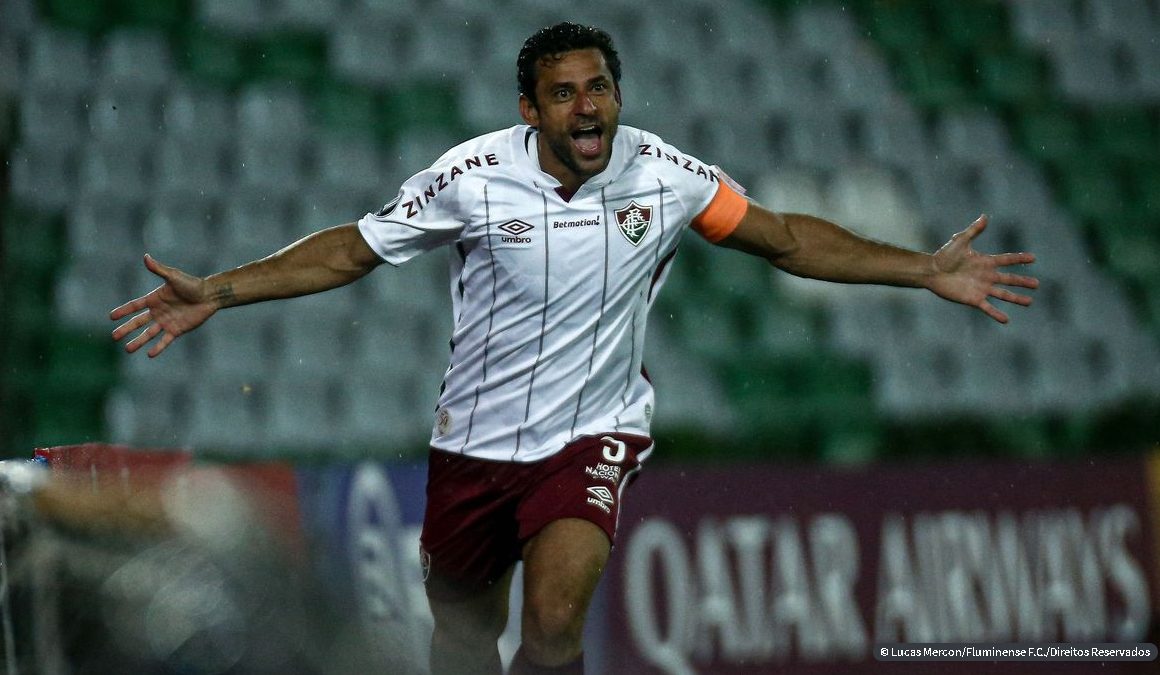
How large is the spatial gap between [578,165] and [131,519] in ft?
6.14

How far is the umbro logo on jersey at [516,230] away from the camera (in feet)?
13.1

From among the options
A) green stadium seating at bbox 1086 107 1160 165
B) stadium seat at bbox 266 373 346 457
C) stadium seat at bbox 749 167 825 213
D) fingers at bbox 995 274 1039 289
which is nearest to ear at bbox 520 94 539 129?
fingers at bbox 995 274 1039 289

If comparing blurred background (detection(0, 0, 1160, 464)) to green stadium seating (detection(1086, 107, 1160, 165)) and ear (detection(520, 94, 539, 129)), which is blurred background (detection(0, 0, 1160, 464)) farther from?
ear (detection(520, 94, 539, 129))

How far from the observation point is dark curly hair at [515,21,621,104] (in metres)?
4.02

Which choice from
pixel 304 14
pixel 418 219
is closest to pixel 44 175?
pixel 304 14

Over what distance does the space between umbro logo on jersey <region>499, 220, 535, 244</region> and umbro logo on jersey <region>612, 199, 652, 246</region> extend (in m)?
0.25

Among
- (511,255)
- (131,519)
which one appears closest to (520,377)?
(511,255)

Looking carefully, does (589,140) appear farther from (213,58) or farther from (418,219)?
(213,58)

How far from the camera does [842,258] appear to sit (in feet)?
14.0

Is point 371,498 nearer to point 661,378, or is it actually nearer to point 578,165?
point 661,378

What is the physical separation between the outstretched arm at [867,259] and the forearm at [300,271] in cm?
106

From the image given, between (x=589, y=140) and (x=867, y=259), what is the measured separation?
925 millimetres

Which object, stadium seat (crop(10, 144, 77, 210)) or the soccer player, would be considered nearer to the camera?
the soccer player

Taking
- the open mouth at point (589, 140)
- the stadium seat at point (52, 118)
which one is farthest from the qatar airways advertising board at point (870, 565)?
the stadium seat at point (52, 118)
